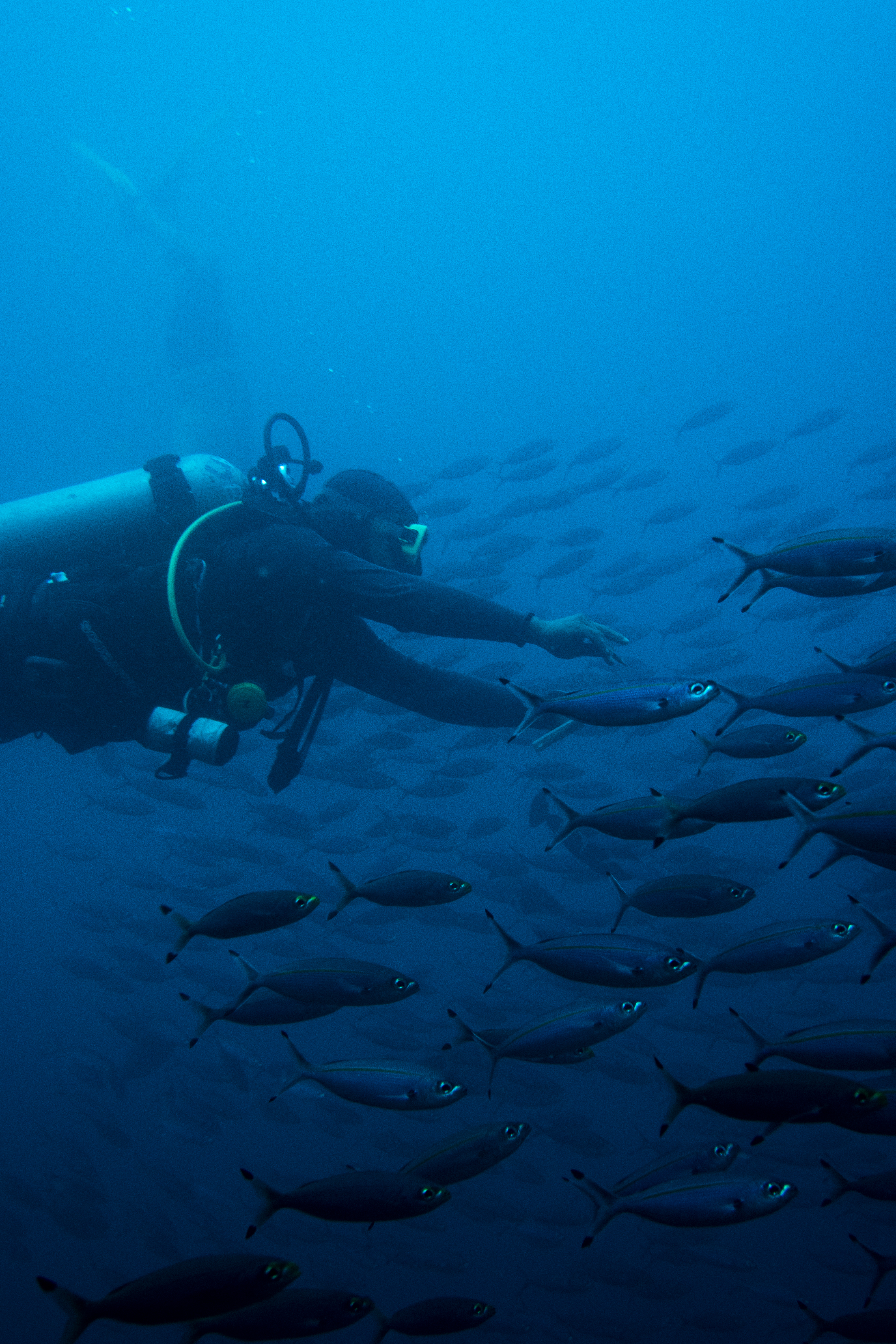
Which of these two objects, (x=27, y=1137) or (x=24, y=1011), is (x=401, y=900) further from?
(x=24, y=1011)

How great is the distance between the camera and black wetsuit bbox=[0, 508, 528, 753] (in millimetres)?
3582

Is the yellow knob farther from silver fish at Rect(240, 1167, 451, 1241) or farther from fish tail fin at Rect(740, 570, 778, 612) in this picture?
fish tail fin at Rect(740, 570, 778, 612)

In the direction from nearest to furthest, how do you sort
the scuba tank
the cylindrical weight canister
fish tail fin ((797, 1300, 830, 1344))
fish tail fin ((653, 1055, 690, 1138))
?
1. fish tail fin ((653, 1055, 690, 1138))
2. fish tail fin ((797, 1300, 830, 1344))
3. the cylindrical weight canister
4. the scuba tank

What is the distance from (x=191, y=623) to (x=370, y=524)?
1324mm

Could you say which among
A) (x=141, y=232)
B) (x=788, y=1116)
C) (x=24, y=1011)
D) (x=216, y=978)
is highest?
(x=141, y=232)

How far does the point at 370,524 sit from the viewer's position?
4344mm

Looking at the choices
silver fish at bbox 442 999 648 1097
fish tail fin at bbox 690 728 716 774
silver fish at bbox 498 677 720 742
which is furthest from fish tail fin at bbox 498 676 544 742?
silver fish at bbox 442 999 648 1097

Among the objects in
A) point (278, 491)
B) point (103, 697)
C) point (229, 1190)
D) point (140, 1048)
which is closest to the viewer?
point (103, 697)

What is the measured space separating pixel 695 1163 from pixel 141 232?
19.9 meters

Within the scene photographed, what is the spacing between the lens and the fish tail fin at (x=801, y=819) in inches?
81.0

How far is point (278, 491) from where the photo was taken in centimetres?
430

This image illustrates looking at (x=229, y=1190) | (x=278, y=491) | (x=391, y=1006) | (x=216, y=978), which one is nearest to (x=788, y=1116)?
(x=278, y=491)

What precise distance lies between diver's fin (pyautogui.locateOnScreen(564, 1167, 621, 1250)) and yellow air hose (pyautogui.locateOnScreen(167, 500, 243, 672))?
2.84 m

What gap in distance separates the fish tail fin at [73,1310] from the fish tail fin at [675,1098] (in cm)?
200
